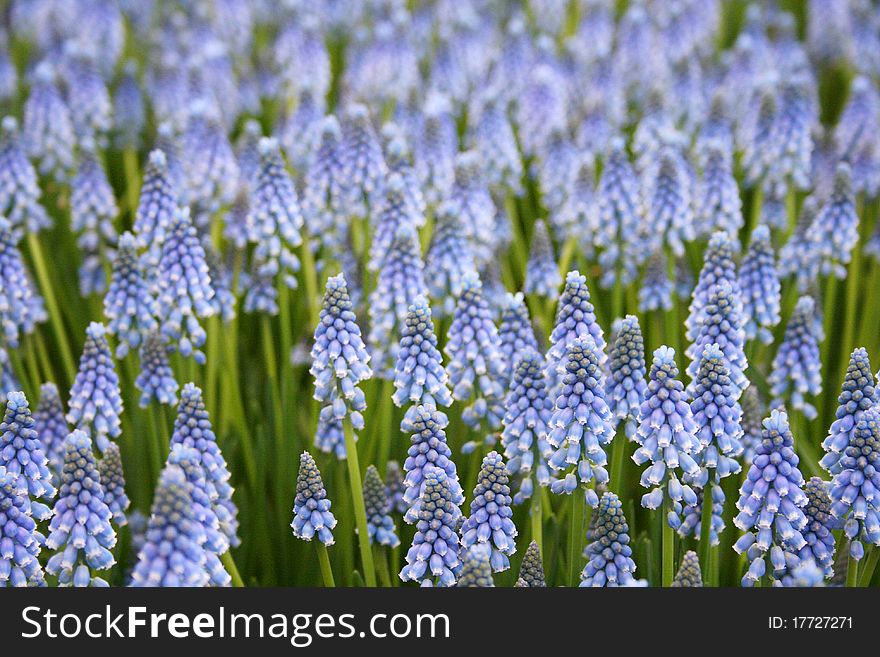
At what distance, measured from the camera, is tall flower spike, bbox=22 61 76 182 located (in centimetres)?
995

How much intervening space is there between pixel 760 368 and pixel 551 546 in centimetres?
261

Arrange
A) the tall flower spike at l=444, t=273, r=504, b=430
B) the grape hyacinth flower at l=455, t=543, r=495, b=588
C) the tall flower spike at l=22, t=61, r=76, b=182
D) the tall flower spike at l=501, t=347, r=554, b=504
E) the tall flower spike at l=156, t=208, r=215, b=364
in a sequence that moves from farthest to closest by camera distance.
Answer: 1. the tall flower spike at l=22, t=61, r=76, b=182
2. the tall flower spike at l=156, t=208, r=215, b=364
3. the tall flower spike at l=444, t=273, r=504, b=430
4. the tall flower spike at l=501, t=347, r=554, b=504
5. the grape hyacinth flower at l=455, t=543, r=495, b=588

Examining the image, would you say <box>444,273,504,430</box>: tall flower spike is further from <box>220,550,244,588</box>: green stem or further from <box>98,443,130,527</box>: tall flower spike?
<box>98,443,130,527</box>: tall flower spike

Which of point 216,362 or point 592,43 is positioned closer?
point 216,362

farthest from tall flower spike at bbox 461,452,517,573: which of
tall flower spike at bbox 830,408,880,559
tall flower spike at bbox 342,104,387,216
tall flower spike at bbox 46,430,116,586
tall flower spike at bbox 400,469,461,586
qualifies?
tall flower spike at bbox 342,104,387,216

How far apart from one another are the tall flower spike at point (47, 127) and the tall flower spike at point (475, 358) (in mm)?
5042

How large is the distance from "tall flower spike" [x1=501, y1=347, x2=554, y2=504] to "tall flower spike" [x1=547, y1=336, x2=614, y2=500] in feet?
0.60

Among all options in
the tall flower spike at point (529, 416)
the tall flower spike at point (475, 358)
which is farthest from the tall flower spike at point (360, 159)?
the tall flower spike at point (529, 416)

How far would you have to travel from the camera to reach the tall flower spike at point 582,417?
5.44 meters

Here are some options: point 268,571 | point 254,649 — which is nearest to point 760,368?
point 268,571

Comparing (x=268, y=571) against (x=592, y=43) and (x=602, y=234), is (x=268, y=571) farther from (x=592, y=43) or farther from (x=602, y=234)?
(x=592, y=43)

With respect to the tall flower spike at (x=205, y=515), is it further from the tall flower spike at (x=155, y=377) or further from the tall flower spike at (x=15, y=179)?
the tall flower spike at (x=15, y=179)

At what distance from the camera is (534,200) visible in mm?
11164

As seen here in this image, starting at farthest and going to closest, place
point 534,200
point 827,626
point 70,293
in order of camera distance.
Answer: point 534,200
point 70,293
point 827,626
